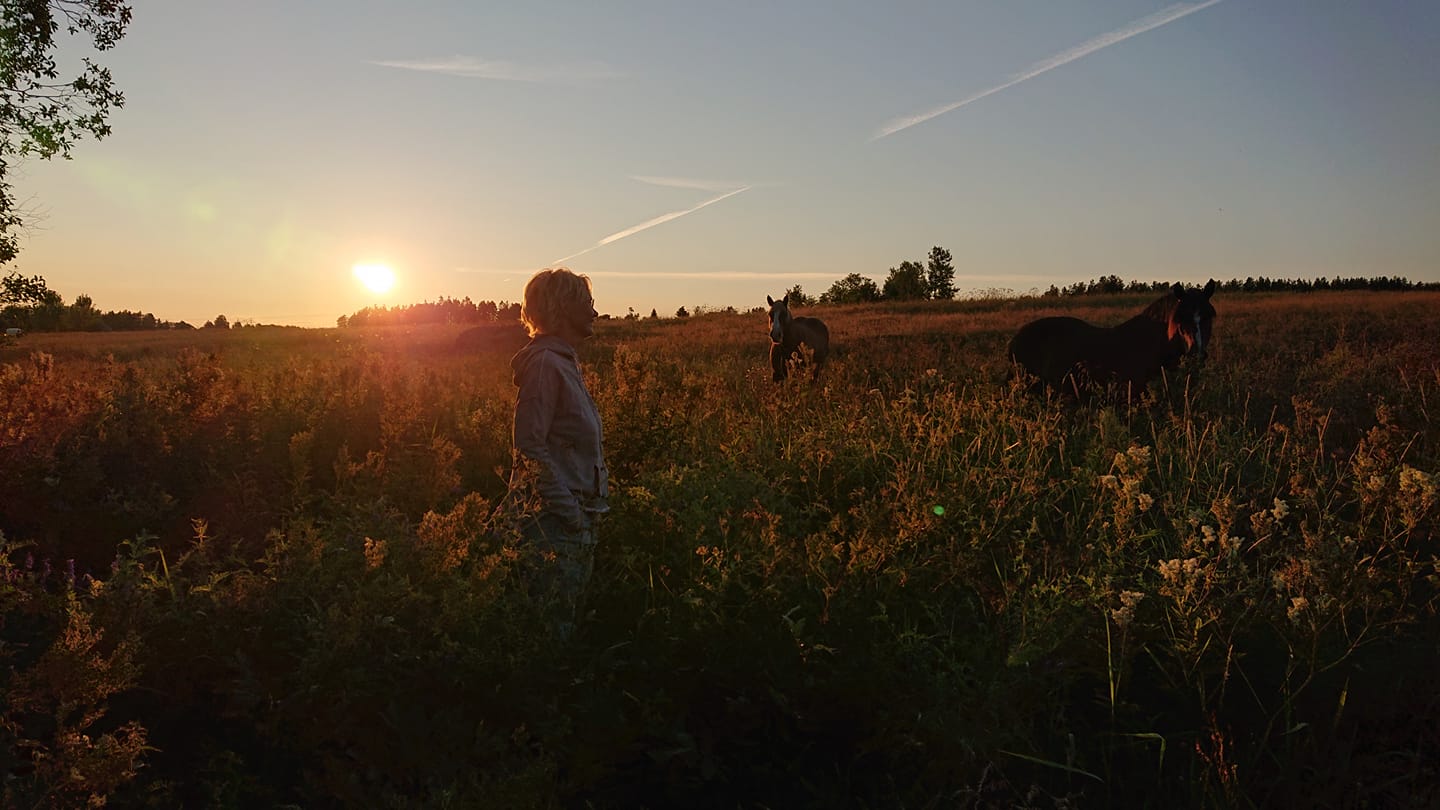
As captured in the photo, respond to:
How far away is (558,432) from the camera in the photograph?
4.61m

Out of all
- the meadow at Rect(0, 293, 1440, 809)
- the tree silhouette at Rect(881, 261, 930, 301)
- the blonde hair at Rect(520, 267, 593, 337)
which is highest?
the tree silhouette at Rect(881, 261, 930, 301)

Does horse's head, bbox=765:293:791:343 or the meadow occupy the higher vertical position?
horse's head, bbox=765:293:791:343

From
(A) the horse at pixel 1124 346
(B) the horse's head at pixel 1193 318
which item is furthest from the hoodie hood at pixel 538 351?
(B) the horse's head at pixel 1193 318

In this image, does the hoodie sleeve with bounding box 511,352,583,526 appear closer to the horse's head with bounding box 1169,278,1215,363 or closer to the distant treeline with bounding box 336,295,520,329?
the horse's head with bounding box 1169,278,1215,363

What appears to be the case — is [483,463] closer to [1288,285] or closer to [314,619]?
[314,619]

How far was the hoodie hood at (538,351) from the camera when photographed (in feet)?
14.9

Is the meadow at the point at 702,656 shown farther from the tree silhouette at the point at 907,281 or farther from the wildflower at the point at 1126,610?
the tree silhouette at the point at 907,281

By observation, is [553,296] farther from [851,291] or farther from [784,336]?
[851,291]

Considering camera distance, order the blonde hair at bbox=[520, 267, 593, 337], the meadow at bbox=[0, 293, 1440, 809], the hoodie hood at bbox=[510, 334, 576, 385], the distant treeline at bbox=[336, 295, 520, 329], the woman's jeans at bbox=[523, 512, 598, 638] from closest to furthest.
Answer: the meadow at bbox=[0, 293, 1440, 809] → the woman's jeans at bbox=[523, 512, 598, 638] → the hoodie hood at bbox=[510, 334, 576, 385] → the blonde hair at bbox=[520, 267, 593, 337] → the distant treeline at bbox=[336, 295, 520, 329]

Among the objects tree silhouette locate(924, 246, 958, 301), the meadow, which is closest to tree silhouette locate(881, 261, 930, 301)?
tree silhouette locate(924, 246, 958, 301)

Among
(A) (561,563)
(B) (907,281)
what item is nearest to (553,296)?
(A) (561,563)

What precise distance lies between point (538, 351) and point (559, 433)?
0.48 metres

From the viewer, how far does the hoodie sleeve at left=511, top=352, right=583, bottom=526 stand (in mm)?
4375

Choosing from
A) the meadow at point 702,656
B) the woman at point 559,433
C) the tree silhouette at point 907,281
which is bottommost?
the meadow at point 702,656
